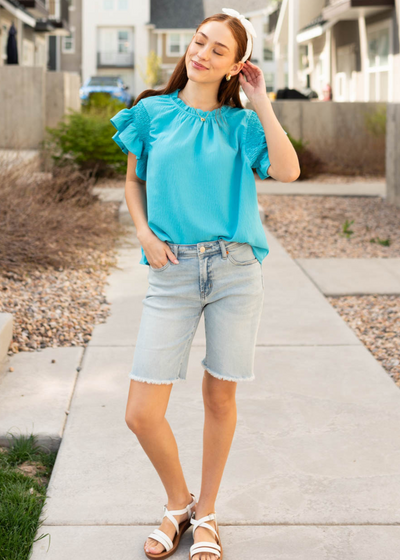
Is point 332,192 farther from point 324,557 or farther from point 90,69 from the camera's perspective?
point 90,69

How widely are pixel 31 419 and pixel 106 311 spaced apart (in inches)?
75.0

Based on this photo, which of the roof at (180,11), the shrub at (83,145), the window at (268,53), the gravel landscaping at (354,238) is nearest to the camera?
the gravel landscaping at (354,238)

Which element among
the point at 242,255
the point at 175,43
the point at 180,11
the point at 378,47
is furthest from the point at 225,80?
the point at 180,11

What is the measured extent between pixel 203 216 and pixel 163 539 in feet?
3.58

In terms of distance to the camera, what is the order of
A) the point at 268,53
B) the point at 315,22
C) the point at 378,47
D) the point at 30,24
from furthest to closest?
1. the point at 268,53
2. the point at 30,24
3. the point at 315,22
4. the point at 378,47

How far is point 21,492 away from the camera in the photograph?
2.80 m

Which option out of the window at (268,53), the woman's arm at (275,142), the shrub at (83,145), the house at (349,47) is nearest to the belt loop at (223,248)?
the woman's arm at (275,142)

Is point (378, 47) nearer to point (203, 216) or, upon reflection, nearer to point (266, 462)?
point (266, 462)

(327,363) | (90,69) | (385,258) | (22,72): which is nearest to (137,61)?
(90,69)

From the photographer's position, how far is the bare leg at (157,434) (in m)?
2.29

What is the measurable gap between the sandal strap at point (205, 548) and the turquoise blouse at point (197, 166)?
96 centimetres

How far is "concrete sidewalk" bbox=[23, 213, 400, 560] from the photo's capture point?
2.55 metres

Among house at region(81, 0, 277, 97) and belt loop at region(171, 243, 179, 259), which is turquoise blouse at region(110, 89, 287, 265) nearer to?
belt loop at region(171, 243, 179, 259)

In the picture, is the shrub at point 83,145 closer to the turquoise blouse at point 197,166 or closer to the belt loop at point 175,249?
the turquoise blouse at point 197,166
